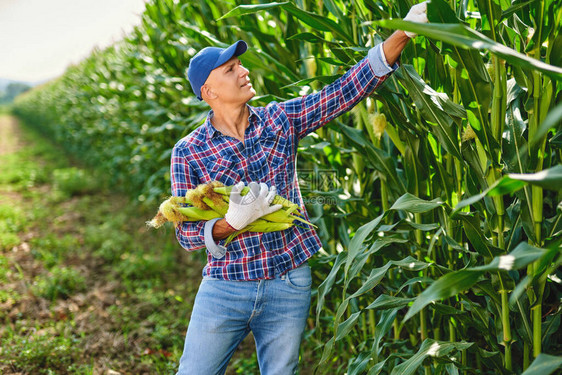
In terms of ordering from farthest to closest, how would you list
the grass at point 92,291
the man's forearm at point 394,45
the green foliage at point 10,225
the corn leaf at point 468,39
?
the green foliage at point 10,225, the grass at point 92,291, the man's forearm at point 394,45, the corn leaf at point 468,39

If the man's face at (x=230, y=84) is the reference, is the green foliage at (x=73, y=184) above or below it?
below

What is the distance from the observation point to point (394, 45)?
1438 millimetres

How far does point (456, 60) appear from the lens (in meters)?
1.29

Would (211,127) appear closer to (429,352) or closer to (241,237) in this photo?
(241,237)

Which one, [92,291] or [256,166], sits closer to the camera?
[256,166]

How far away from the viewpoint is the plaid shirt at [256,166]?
5.32 feet

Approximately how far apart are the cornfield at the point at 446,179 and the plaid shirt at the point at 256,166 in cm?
10

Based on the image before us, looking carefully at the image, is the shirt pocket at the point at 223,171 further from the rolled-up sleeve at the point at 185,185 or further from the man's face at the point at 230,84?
the man's face at the point at 230,84

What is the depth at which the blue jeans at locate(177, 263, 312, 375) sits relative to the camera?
1629mm

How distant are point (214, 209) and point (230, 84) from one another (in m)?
0.40

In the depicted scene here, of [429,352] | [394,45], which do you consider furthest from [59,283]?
[394,45]

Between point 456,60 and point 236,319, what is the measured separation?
1.01m

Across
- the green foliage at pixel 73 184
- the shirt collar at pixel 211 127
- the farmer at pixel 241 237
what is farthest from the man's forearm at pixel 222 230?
the green foliage at pixel 73 184

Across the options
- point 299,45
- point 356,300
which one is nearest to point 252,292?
point 356,300
